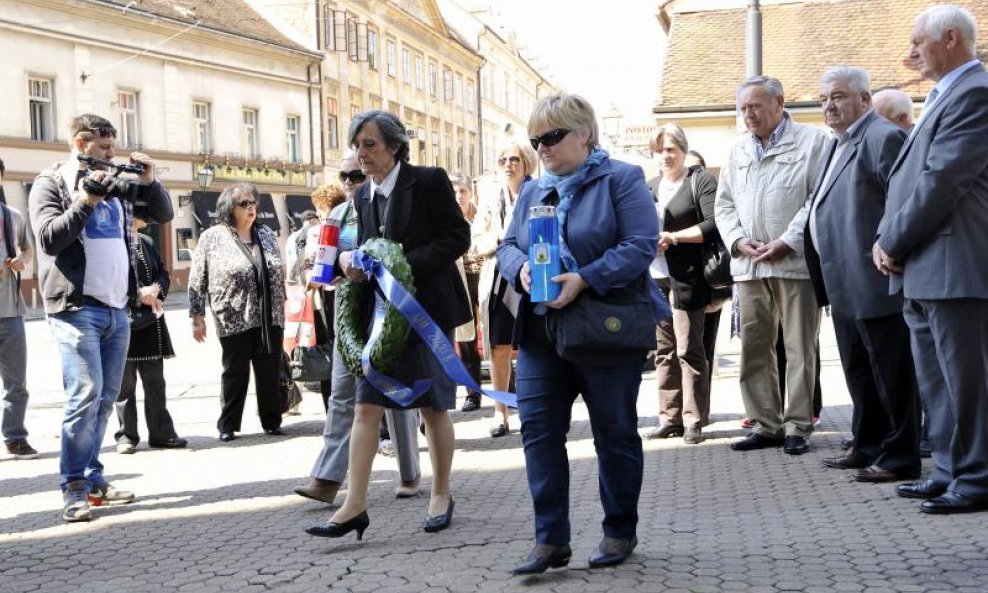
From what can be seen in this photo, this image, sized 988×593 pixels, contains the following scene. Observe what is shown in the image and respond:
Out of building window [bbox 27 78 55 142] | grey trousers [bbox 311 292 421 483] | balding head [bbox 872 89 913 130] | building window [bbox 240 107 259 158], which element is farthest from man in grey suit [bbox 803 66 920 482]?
building window [bbox 240 107 259 158]

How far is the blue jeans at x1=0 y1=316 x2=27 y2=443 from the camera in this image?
8992 millimetres

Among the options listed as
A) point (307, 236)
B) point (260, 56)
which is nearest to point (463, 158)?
point (260, 56)

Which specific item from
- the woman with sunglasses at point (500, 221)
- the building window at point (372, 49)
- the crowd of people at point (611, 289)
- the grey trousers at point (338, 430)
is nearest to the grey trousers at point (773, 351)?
the crowd of people at point (611, 289)

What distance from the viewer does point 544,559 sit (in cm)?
468

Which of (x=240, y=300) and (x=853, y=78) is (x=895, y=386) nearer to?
(x=853, y=78)

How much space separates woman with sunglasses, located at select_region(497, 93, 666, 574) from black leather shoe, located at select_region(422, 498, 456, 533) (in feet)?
3.69

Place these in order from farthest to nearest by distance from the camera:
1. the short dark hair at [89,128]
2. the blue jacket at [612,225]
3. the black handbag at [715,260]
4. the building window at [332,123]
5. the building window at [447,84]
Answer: the building window at [447,84] < the building window at [332,123] < the black handbag at [715,260] < the short dark hair at [89,128] < the blue jacket at [612,225]

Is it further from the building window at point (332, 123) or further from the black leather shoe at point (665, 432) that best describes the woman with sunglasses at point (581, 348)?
the building window at point (332, 123)

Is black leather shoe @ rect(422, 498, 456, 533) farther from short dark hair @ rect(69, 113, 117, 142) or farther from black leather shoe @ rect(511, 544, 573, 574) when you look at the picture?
short dark hair @ rect(69, 113, 117, 142)

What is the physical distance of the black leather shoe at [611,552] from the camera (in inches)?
188

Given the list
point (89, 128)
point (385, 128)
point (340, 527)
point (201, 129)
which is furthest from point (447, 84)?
point (340, 527)

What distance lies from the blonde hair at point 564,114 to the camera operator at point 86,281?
8.79ft

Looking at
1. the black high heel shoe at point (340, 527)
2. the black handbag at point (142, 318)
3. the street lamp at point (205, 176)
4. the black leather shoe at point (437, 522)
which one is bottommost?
the black leather shoe at point (437, 522)

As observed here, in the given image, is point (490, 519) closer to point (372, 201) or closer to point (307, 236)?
point (372, 201)
